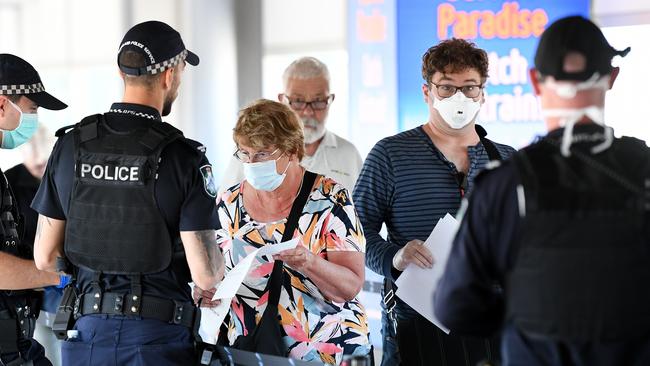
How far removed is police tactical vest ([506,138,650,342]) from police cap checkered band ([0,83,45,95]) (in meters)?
1.94

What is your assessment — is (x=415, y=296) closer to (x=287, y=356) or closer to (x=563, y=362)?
(x=287, y=356)

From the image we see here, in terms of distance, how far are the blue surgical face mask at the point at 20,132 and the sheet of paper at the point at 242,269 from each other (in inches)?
38.1

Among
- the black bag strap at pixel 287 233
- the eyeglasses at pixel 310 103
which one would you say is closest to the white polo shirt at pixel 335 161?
the eyeglasses at pixel 310 103

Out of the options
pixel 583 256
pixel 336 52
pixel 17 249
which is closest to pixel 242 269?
pixel 17 249

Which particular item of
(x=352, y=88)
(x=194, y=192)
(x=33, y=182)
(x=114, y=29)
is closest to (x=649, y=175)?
(x=194, y=192)

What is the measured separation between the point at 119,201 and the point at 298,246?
539 millimetres

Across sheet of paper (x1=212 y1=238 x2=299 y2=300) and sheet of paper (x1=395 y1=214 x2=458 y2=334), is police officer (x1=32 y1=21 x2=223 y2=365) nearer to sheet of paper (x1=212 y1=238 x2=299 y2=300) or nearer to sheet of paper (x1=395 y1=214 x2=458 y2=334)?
sheet of paper (x1=212 y1=238 x2=299 y2=300)

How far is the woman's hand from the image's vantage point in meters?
2.54

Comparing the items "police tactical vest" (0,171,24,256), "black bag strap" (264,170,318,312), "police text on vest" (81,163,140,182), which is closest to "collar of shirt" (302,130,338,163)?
"black bag strap" (264,170,318,312)

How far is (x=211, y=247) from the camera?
2.39 meters

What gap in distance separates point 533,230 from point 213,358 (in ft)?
4.07

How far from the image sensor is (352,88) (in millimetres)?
5816

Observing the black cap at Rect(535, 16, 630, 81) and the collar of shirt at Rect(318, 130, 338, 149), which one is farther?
the collar of shirt at Rect(318, 130, 338, 149)

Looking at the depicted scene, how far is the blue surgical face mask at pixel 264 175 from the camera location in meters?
2.73
